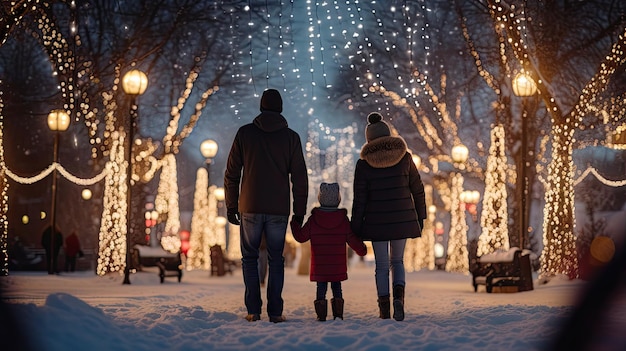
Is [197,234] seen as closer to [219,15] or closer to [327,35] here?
[219,15]

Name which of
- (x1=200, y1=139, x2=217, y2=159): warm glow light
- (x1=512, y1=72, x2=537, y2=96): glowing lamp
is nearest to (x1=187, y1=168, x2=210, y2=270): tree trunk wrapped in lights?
(x1=200, y1=139, x2=217, y2=159): warm glow light

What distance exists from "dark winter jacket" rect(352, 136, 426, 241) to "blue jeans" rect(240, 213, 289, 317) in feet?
3.13

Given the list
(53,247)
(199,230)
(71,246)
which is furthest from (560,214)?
(199,230)

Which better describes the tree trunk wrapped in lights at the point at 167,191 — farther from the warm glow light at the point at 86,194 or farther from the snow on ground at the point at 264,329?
the snow on ground at the point at 264,329

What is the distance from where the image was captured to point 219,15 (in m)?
23.0

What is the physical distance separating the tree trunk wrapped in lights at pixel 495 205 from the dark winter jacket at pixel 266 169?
49.4 ft

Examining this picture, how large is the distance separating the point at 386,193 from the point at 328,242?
33.2 inches

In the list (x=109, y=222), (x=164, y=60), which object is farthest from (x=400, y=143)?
(x=164, y=60)

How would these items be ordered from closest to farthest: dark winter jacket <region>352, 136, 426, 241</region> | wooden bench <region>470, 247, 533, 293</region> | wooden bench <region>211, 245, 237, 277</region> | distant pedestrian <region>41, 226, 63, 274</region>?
dark winter jacket <region>352, 136, 426, 241</region>
wooden bench <region>470, 247, 533, 293</region>
distant pedestrian <region>41, 226, 63, 274</region>
wooden bench <region>211, 245, 237, 277</region>

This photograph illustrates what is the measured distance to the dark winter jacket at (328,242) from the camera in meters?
9.20

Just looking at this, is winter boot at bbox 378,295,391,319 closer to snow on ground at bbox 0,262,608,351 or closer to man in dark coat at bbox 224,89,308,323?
snow on ground at bbox 0,262,608,351

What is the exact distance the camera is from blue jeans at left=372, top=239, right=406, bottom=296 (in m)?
9.12

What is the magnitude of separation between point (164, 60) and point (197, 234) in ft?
36.1

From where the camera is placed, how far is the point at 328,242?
9.30m
